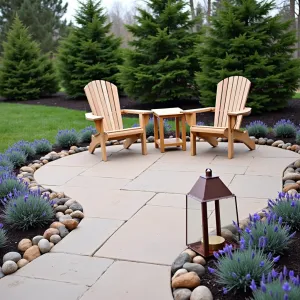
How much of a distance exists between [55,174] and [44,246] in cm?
183

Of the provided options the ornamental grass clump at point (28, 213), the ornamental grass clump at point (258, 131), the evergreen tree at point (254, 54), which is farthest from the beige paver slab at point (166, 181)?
the evergreen tree at point (254, 54)

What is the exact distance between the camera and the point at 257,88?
7.05 metres

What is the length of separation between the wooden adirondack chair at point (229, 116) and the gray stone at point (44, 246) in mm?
2590

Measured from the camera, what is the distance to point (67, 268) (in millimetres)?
2188

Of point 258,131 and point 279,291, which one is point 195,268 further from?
point 258,131

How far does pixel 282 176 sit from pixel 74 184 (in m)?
1.96

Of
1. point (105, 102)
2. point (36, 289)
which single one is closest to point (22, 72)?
point (105, 102)

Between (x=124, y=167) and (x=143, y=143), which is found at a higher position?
(x=143, y=143)

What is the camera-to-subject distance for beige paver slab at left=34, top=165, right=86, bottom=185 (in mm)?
3932

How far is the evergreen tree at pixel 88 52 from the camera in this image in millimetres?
10086

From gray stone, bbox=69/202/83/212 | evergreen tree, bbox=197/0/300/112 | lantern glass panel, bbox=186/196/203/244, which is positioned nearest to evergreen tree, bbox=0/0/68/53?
evergreen tree, bbox=197/0/300/112

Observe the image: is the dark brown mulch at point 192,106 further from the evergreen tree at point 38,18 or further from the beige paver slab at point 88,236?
the evergreen tree at point 38,18

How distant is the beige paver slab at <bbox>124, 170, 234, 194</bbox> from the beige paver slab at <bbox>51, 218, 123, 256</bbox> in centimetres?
→ 79

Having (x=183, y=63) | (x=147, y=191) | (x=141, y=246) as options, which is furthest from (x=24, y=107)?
(x=141, y=246)
